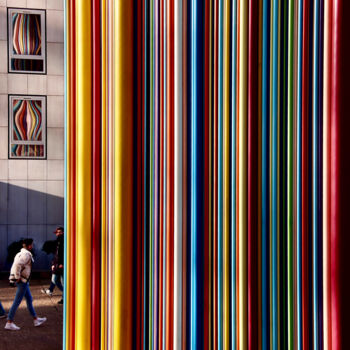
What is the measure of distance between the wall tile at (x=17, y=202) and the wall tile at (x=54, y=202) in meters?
0.65

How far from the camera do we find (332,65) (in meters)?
1.57

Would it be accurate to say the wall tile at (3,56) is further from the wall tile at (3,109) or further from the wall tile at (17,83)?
the wall tile at (3,109)

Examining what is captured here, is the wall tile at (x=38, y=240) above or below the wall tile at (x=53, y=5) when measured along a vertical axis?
below

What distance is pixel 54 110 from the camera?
1816cm

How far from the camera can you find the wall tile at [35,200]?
18094mm

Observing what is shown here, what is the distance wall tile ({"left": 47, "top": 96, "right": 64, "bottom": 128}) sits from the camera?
18.1 m

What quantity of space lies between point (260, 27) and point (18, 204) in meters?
17.1

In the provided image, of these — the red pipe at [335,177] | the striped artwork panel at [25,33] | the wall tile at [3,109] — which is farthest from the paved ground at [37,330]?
the red pipe at [335,177]

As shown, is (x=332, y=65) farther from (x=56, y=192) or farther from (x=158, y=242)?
(x=56, y=192)

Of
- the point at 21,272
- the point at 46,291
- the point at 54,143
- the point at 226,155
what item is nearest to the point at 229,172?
the point at 226,155

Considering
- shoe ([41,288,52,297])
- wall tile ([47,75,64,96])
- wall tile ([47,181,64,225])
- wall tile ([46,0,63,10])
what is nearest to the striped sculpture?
shoe ([41,288,52,297])

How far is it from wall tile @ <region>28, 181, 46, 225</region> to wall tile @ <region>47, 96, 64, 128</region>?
5.79 ft

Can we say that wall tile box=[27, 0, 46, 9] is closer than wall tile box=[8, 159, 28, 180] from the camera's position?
Yes

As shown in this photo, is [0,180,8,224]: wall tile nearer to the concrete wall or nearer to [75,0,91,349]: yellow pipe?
the concrete wall
